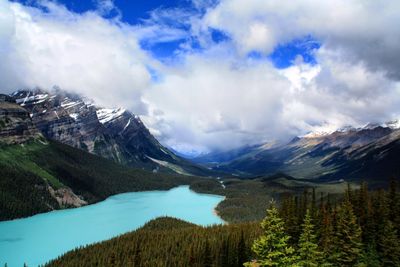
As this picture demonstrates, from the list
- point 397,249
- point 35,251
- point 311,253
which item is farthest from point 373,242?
point 35,251

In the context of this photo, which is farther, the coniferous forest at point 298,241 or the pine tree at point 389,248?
the pine tree at point 389,248

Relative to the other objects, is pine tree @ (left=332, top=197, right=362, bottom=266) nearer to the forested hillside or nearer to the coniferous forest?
the coniferous forest

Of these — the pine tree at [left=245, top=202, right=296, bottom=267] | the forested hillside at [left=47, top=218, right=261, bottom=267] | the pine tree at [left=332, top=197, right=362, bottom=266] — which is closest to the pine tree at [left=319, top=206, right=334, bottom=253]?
the pine tree at [left=332, top=197, right=362, bottom=266]

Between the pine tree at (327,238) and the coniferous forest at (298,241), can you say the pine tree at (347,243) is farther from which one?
the pine tree at (327,238)

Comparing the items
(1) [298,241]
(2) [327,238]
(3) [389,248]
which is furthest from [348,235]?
(1) [298,241]

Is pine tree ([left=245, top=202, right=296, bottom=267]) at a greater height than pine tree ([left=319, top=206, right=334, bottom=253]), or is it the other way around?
pine tree ([left=245, top=202, right=296, bottom=267])

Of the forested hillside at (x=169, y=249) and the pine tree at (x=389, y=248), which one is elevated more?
the pine tree at (x=389, y=248)

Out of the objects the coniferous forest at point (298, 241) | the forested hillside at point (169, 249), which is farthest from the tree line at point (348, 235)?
the forested hillside at point (169, 249)
